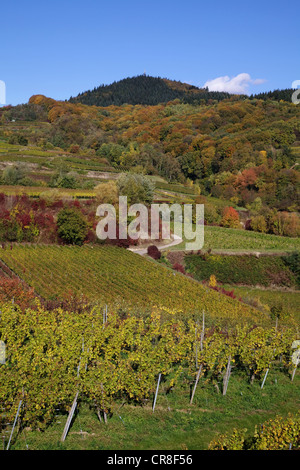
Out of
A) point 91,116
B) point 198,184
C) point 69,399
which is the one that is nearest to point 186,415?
point 69,399

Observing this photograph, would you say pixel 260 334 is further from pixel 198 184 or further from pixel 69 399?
pixel 198 184

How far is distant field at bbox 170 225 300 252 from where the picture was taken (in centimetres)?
4519

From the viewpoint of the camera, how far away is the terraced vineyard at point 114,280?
24.7m

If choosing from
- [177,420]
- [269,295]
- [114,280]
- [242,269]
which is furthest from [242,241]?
[177,420]

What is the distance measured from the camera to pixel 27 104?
13150cm

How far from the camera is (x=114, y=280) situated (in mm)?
29359

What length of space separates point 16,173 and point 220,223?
98.0ft

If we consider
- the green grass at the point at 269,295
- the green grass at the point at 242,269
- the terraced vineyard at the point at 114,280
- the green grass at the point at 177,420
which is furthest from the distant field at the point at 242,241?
the green grass at the point at 177,420

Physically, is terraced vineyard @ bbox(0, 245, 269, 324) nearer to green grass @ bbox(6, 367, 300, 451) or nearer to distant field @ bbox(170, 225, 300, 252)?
green grass @ bbox(6, 367, 300, 451)

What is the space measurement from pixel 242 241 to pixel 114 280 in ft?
77.0

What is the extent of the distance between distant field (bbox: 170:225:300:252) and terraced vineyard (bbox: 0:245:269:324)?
10441 millimetres

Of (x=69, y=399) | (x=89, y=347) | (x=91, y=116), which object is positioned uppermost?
(x=91, y=116)

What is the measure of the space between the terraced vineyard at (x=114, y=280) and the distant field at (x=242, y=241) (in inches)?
411

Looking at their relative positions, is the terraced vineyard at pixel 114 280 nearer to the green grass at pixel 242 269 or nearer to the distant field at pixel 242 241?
the green grass at pixel 242 269
